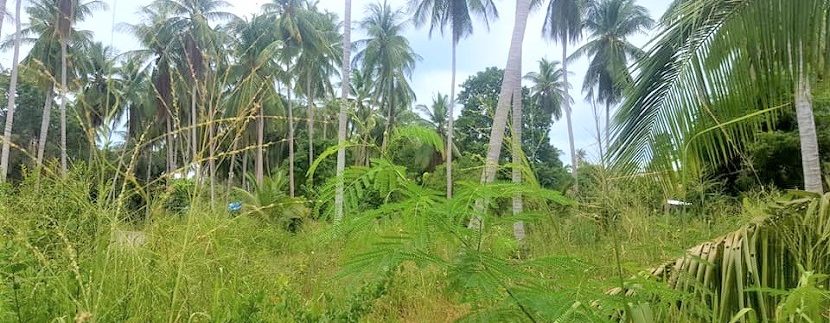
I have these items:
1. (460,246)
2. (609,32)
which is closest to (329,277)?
(460,246)

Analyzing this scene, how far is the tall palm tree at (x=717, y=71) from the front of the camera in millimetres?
2172

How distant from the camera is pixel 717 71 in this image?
2.27 m

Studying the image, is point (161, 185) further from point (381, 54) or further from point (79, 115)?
point (381, 54)

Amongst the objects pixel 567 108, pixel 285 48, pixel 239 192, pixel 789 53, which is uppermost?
pixel 285 48

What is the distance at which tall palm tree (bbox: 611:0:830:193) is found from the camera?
217 cm

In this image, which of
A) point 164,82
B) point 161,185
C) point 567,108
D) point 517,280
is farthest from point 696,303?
point 164,82

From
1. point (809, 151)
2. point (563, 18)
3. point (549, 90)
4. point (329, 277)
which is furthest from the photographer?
point (549, 90)

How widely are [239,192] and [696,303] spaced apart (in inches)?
580

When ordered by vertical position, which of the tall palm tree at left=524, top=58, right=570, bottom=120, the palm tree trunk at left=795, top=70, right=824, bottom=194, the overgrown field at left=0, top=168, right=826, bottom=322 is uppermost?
the tall palm tree at left=524, top=58, right=570, bottom=120

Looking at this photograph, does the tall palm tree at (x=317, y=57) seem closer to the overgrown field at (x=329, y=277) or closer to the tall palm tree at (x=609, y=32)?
the tall palm tree at (x=609, y=32)

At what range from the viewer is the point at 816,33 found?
217 cm

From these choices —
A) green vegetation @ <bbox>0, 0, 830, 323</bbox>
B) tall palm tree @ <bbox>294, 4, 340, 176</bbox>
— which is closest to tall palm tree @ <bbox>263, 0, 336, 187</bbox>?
tall palm tree @ <bbox>294, 4, 340, 176</bbox>

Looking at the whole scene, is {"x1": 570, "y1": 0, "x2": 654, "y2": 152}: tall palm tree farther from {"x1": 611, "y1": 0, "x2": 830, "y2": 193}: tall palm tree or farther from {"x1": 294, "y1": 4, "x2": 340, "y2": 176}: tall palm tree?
{"x1": 611, "y1": 0, "x2": 830, "y2": 193}: tall palm tree

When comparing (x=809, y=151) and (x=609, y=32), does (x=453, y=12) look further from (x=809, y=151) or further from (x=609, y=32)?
(x=809, y=151)
